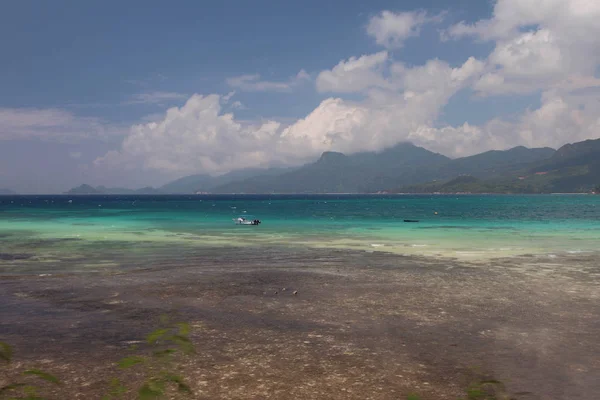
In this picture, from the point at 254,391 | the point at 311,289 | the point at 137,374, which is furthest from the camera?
the point at 311,289

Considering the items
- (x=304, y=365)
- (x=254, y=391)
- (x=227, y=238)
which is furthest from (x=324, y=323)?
(x=227, y=238)

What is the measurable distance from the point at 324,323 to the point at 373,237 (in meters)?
44.6

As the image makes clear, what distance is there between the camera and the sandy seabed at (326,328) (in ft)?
42.1

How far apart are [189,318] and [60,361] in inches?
235

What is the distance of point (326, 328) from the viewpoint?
18.0 m

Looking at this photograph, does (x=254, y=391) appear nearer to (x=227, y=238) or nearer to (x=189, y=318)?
(x=189, y=318)

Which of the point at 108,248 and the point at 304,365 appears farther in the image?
the point at 108,248

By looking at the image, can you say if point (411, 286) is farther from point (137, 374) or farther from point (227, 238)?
point (227, 238)

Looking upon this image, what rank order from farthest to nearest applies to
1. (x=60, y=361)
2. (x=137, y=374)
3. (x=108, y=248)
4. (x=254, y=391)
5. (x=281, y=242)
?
(x=281, y=242)
(x=108, y=248)
(x=60, y=361)
(x=137, y=374)
(x=254, y=391)

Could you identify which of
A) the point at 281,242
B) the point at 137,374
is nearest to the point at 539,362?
the point at 137,374

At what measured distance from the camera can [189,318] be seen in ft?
63.9

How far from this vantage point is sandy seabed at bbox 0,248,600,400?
12.8 meters

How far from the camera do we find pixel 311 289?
26.1 m

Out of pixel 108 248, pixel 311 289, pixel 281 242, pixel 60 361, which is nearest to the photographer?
pixel 60 361
